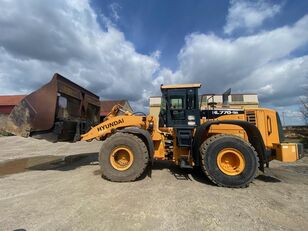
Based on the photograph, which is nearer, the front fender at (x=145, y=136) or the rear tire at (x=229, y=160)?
the rear tire at (x=229, y=160)

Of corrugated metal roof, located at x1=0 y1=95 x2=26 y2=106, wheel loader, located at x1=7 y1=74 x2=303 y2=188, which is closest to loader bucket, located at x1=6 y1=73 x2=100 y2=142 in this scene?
wheel loader, located at x1=7 y1=74 x2=303 y2=188

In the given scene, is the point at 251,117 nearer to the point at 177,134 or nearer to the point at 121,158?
the point at 177,134

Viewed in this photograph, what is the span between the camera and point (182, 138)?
19.1ft

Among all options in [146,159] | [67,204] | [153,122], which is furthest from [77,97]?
[67,204]

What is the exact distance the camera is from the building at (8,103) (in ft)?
111

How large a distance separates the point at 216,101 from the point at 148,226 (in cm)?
468

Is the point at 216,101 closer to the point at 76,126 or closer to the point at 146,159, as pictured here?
the point at 146,159

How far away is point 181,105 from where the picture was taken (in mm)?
6234

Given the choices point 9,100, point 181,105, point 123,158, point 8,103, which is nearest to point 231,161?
point 181,105

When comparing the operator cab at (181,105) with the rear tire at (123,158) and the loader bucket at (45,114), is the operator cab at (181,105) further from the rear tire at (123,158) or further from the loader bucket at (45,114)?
the loader bucket at (45,114)

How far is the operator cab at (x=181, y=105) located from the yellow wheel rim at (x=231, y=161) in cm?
124

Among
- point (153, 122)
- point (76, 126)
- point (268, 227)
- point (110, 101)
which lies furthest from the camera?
point (110, 101)

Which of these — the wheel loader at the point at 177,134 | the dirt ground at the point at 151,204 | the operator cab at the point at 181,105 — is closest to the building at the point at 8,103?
the wheel loader at the point at 177,134

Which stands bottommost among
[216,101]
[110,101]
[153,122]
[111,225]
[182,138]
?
[111,225]
